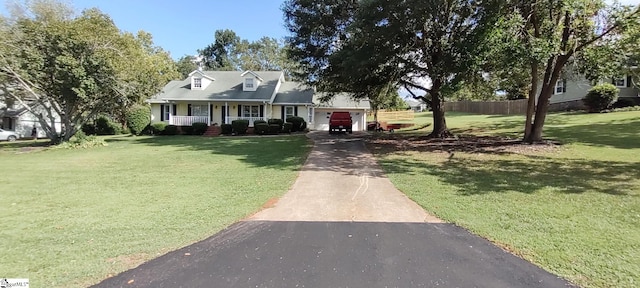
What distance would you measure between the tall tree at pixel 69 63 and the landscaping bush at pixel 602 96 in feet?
96.8

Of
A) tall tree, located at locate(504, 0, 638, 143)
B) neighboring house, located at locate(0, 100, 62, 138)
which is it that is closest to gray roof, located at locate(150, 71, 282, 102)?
neighboring house, located at locate(0, 100, 62, 138)

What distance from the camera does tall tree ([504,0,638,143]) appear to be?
35.7ft

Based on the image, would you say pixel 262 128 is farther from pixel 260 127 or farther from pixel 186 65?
pixel 186 65

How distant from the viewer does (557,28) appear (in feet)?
39.2

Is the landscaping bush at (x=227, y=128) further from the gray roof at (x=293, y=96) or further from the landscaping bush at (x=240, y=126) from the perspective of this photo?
the gray roof at (x=293, y=96)

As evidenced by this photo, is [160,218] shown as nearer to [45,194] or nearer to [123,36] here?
[45,194]

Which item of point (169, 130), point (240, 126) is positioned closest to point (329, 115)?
point (240, 126)

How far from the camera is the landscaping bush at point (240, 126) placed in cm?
2759

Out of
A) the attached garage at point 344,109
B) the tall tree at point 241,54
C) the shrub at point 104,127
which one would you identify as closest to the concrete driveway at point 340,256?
the attached garage at point 344,109

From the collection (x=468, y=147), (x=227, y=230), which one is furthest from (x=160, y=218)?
(x=468, y=147)

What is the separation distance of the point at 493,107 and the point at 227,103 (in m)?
27.2

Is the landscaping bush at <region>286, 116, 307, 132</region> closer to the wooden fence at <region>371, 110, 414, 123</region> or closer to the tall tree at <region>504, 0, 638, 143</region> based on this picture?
the wooden fence at <region>371, 110, 414, 123</region>

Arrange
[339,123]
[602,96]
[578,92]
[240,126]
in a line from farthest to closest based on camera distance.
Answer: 1. [578,92]
2. [240,126]
3. [339,123]
4. [602,96]

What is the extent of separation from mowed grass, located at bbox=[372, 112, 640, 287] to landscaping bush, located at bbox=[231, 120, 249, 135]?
618 inches
